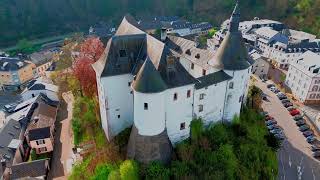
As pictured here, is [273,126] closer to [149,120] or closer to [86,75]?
[149,120]

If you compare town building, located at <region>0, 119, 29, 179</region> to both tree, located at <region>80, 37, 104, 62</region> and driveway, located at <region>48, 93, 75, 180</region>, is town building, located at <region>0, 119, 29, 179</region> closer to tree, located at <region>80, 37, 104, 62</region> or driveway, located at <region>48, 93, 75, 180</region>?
driveway, located at <region>48, 93, 75, 180</region>

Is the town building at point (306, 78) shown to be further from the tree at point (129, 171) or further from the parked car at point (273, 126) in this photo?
the tree at point (129, 171)

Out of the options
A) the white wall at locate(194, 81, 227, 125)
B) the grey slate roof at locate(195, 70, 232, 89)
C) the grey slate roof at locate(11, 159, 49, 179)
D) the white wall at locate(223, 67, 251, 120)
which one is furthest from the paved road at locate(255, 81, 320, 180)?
the grey slate roof at locate(11, 159, 49, 179)

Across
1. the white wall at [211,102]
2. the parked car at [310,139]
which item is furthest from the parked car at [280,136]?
the white wall at [211,102]

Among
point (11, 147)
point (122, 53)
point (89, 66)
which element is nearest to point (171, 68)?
point (122, 53)

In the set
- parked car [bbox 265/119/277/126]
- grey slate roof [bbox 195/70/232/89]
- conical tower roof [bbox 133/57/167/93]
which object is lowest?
parked car [bbox 265/119/277/126]

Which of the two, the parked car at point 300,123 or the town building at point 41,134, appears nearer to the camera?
the town building at point 41,134
